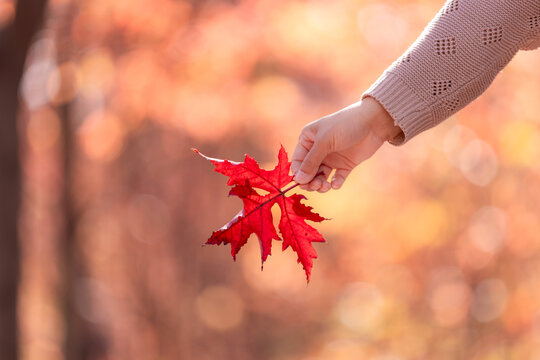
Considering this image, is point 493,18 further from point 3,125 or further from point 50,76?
point 50,76

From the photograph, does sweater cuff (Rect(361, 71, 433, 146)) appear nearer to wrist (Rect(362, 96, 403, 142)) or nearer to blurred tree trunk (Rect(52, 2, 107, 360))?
wrist (Rect(362, 96, 403, 142))

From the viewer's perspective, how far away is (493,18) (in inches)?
50.3

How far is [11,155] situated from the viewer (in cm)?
464

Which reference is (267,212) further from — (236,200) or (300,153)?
(236,200)

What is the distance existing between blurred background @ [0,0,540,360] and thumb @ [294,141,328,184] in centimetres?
379

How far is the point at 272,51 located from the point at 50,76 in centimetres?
264

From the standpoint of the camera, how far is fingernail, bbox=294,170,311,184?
1316mm

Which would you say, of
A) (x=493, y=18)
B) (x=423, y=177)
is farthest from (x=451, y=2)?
(x=423, y=177)

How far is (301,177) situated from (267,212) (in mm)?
120

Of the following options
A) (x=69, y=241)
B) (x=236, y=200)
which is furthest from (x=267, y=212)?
(x=236, y=200)

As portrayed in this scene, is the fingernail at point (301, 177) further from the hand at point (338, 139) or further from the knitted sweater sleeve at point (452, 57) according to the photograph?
the knitted sweater sleeve at point (452, 57)

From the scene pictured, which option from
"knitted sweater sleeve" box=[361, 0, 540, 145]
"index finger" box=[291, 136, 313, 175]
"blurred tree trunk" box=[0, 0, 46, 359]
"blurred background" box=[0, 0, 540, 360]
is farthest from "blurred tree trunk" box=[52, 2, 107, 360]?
"knitted sweater sleeve" box=[361, 0, 540, 145]

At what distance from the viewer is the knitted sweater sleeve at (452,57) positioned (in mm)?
1283

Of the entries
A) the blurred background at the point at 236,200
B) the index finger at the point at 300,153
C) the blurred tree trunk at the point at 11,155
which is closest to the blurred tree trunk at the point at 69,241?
the blurred background at the point at 236,200
